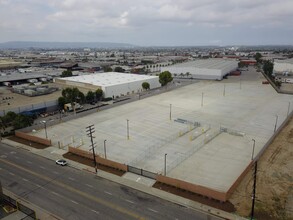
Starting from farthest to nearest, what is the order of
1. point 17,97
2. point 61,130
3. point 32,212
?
point 17,97, point 61,130, point 32,212

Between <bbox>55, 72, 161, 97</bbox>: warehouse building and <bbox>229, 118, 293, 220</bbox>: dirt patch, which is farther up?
<bbox>55, 72, 161, 97</bbox>: warehouse building

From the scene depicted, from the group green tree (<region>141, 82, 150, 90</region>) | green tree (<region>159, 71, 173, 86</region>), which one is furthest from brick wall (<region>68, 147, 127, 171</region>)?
green tree (<region>159, 71, 173, 86</region>)

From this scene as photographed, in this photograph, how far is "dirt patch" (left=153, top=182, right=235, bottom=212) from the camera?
3234 centimetres

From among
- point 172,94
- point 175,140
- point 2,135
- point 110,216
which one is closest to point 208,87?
point 172,94

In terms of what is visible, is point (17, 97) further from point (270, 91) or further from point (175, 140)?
point (270, 91)

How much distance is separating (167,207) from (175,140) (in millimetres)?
22470

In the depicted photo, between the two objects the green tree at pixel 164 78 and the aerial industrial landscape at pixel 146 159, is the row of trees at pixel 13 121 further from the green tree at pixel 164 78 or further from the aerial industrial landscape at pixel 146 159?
the green tree at pixel 164 78

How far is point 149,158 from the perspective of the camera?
46.0m

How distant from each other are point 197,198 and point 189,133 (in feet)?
80.7

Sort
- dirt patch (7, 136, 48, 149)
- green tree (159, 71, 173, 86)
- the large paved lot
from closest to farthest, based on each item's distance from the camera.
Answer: the large paved lot < dirt patch (7, 136, 48, 149) < green tree (159, 71, 173, 86)

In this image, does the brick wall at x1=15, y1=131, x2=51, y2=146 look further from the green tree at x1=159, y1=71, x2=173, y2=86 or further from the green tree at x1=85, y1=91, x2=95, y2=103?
the green tree at x1=159, y1=71, x2=173, y2=86

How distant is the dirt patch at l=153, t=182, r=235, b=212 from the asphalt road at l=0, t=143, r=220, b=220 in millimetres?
2379

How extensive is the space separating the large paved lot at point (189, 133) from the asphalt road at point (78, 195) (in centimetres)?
726

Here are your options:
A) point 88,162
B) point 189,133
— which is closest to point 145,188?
point 88,162
